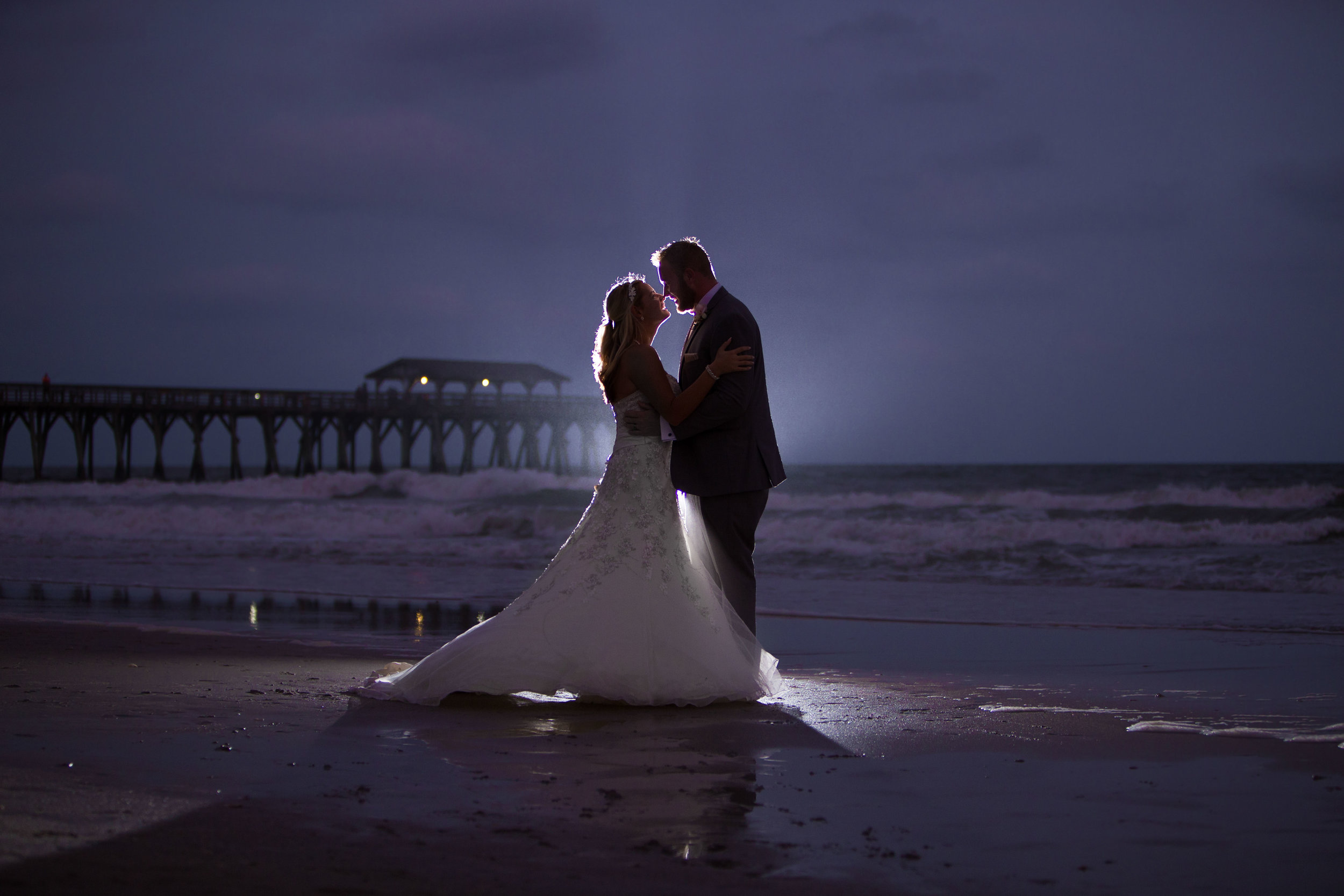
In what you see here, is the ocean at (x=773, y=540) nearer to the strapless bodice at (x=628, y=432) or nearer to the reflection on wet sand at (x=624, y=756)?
the strapless bodice at (x=628, y=432)

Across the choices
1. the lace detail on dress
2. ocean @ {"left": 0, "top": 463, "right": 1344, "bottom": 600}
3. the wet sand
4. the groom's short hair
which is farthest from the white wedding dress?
ocean @ {"left": 0, "top": 463, "right": 1344, "bottom": 600}

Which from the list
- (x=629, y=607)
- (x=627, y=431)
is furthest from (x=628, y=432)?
(x=629, y=607)

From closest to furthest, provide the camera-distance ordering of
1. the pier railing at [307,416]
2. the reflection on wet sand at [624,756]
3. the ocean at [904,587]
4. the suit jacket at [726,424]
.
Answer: the reflection on wet sand at [624,756], the suit jacket at [726,424], the ocean at [904,587], the pier railing at [307,416]

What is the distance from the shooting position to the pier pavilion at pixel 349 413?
3894 centimetres

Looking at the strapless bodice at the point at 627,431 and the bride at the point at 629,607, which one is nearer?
the bride at the point at 629,607

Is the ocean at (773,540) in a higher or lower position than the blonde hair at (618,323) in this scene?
lower

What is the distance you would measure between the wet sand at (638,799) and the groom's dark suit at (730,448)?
2.15ft

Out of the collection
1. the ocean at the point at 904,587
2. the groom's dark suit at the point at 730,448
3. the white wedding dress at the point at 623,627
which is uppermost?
the groom's dark suit at the point at 730,448

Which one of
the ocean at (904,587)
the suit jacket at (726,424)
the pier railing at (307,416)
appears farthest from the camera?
the pier railing at (307,416)

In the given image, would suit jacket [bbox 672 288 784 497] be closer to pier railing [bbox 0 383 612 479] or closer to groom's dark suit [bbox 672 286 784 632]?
groom's dark suit [bbox 672 286 784 632]

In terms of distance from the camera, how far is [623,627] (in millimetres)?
4242

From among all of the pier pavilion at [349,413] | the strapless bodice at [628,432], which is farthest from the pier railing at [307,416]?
the strapless bodice at [628,432]

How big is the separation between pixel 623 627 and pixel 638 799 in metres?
1.40

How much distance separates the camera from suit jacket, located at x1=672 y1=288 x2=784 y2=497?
14.3 feet
